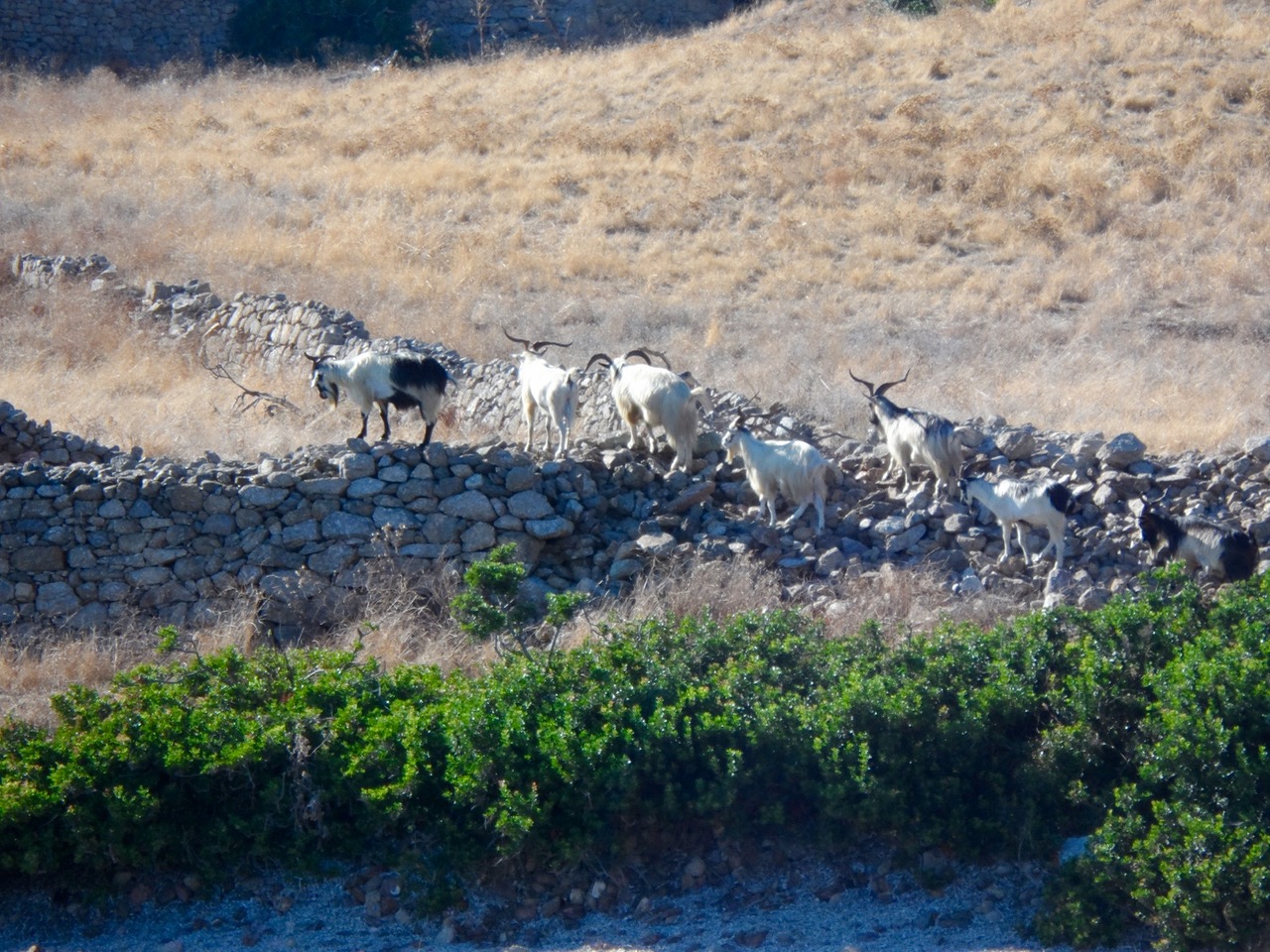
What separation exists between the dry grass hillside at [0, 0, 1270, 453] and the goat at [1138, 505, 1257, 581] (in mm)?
2375

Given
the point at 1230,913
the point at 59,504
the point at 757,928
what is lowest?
the point at 757,928

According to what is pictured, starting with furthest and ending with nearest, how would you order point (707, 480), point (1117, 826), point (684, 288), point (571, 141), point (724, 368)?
point (571, 141)
point (684, 288)
point (724, 368)
point (707, 480)
point (1117, 826)

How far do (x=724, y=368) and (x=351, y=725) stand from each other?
29.4ft

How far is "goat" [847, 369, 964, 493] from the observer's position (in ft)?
37.6

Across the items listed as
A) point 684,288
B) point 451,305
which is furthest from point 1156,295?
point 451,305

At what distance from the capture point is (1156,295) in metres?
20.0

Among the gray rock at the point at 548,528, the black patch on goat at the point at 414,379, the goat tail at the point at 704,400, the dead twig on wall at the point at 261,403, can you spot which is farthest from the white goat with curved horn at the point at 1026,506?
the dead twig on wall at the point at 261,403

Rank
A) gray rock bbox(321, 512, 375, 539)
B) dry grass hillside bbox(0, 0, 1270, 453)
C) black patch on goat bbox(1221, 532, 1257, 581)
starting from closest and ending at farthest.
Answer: black patch on goat bbox(1221, 532, 1257, 581)
gray rock bbox(321, 512, 375, 539)
dry grass hillside bbox(0, 0, 1270, 453)

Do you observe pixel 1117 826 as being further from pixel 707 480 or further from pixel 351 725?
pixel 707 480

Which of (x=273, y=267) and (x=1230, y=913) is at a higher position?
(x=273, y=267)

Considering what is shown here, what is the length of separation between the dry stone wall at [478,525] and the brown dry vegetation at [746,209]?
1087 mm

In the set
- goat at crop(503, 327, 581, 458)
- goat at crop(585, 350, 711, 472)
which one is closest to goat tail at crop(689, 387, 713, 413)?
goat at crop(585, 350, 711, 472)

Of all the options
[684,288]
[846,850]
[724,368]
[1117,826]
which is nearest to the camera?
[1117,826]

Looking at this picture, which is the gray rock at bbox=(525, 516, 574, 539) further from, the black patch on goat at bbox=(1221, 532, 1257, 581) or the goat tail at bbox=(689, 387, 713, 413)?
the black patch on goat at bbox=(1221, 532, 1257, 581)
